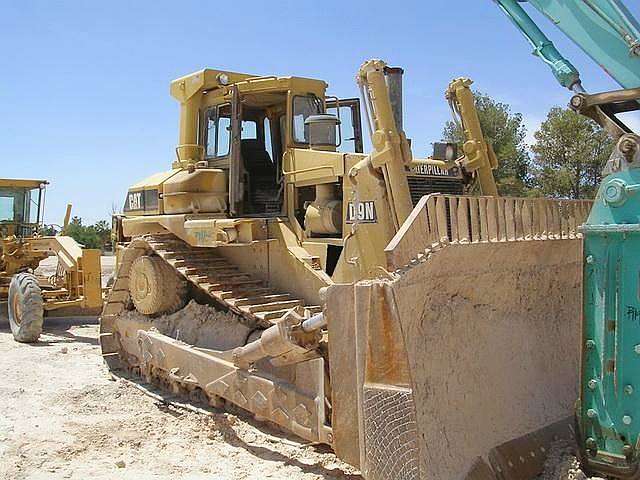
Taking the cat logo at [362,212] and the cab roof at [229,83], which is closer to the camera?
the cat logo at [362,212]

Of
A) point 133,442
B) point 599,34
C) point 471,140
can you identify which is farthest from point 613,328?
point 133,442

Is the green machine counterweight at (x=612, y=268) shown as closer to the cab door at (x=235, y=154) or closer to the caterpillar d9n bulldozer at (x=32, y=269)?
the cab door at (x=235, y=154)

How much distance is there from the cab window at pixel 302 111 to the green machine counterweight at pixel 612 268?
3362mm

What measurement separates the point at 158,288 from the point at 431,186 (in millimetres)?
2881

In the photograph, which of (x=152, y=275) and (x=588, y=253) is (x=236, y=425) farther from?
(x=588, y=253)

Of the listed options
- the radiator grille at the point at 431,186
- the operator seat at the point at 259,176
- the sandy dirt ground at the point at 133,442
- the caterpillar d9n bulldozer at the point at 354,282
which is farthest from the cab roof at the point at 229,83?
the sandy dirt ground at the point at 133,442

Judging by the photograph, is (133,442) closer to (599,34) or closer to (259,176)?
(259,176)

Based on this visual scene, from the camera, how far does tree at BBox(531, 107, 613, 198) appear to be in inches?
884

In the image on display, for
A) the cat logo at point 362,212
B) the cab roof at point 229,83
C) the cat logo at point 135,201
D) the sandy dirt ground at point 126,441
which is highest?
the cab roof at point 229,83

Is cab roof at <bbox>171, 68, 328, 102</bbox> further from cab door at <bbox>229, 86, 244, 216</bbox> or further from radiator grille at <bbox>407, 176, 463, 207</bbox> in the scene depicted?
radiator grille at <bbox>407, 176, 463, 207</bbox>

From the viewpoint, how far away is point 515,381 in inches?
166

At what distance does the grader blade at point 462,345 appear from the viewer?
351 cm

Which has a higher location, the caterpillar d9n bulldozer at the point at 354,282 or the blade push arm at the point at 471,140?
the blade push arm at the point at 471,140

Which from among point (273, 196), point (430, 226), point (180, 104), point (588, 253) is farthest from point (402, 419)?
point (180, 104)
